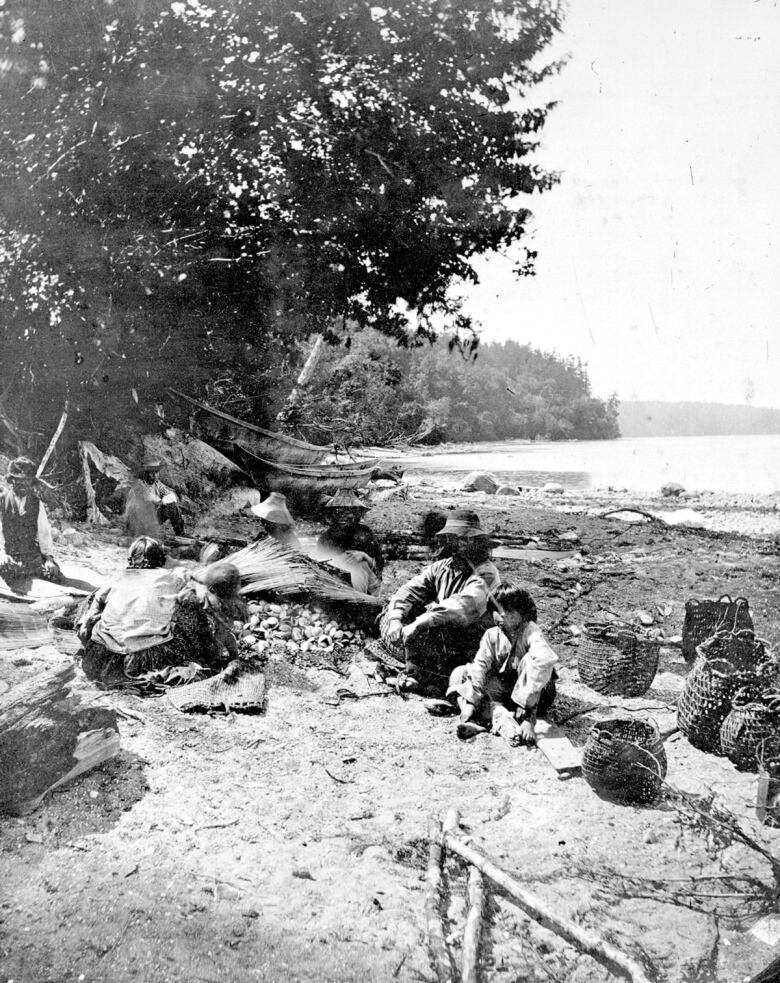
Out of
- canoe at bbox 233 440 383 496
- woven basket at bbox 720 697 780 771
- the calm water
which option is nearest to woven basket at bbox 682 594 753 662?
woven basket at bbox 720 697 780 771

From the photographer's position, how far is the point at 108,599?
4.55 m

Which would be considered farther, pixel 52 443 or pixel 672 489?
pixel 672 489

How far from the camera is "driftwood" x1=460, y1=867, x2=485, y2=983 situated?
221 cm

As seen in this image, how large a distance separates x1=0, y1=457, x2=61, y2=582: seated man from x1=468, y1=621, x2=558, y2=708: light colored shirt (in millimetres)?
3403

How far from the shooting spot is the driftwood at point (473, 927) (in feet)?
7.25

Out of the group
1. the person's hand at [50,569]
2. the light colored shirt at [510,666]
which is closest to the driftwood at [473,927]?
the light colored shirt at [510,666]

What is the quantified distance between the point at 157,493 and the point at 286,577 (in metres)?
1.41

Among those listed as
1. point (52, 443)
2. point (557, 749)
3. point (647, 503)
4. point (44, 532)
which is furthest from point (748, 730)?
point (647, 503)

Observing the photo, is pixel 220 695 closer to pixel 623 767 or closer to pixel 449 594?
pixel 449 594

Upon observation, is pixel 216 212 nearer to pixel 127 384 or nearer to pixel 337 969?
pixel 127 384

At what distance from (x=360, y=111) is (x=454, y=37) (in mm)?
870

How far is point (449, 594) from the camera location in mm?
5082

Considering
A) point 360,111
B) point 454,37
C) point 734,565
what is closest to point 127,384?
point 360,111

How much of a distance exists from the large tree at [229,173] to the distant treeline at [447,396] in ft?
1.96
